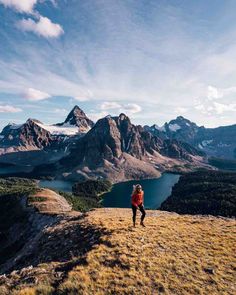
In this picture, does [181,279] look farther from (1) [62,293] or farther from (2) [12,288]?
(2) [12,288]

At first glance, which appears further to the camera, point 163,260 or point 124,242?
point 124,242

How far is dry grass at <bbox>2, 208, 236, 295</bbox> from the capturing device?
887 inches

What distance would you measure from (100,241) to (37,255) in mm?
10267

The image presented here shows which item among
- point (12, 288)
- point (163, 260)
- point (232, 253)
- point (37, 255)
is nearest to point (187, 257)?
point (163, 260)

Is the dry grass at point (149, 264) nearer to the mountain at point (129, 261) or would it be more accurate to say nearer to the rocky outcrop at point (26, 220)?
the mountain at point (129, 261)

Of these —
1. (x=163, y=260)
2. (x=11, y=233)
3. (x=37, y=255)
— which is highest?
(x=163, y=260)

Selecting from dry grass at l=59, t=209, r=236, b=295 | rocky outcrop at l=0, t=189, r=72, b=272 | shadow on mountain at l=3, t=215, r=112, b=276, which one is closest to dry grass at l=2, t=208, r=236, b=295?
dry grass at l=59, t=209, r=236, b=295

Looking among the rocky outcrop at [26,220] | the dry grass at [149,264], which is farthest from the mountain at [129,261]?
the rocky outcrop at [26,220]

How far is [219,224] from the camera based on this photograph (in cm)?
4384

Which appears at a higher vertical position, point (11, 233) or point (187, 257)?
point (187, 257)

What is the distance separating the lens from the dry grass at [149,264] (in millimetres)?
22531

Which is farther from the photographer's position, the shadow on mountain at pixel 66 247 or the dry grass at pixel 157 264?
the shadow on mountain at pixel 66 247

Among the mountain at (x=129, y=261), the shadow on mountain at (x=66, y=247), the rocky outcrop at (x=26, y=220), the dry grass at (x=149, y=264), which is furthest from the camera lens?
the rocky outcrop at (x=26, y=220)

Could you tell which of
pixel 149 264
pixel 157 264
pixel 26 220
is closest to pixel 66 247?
pixel 149 264
